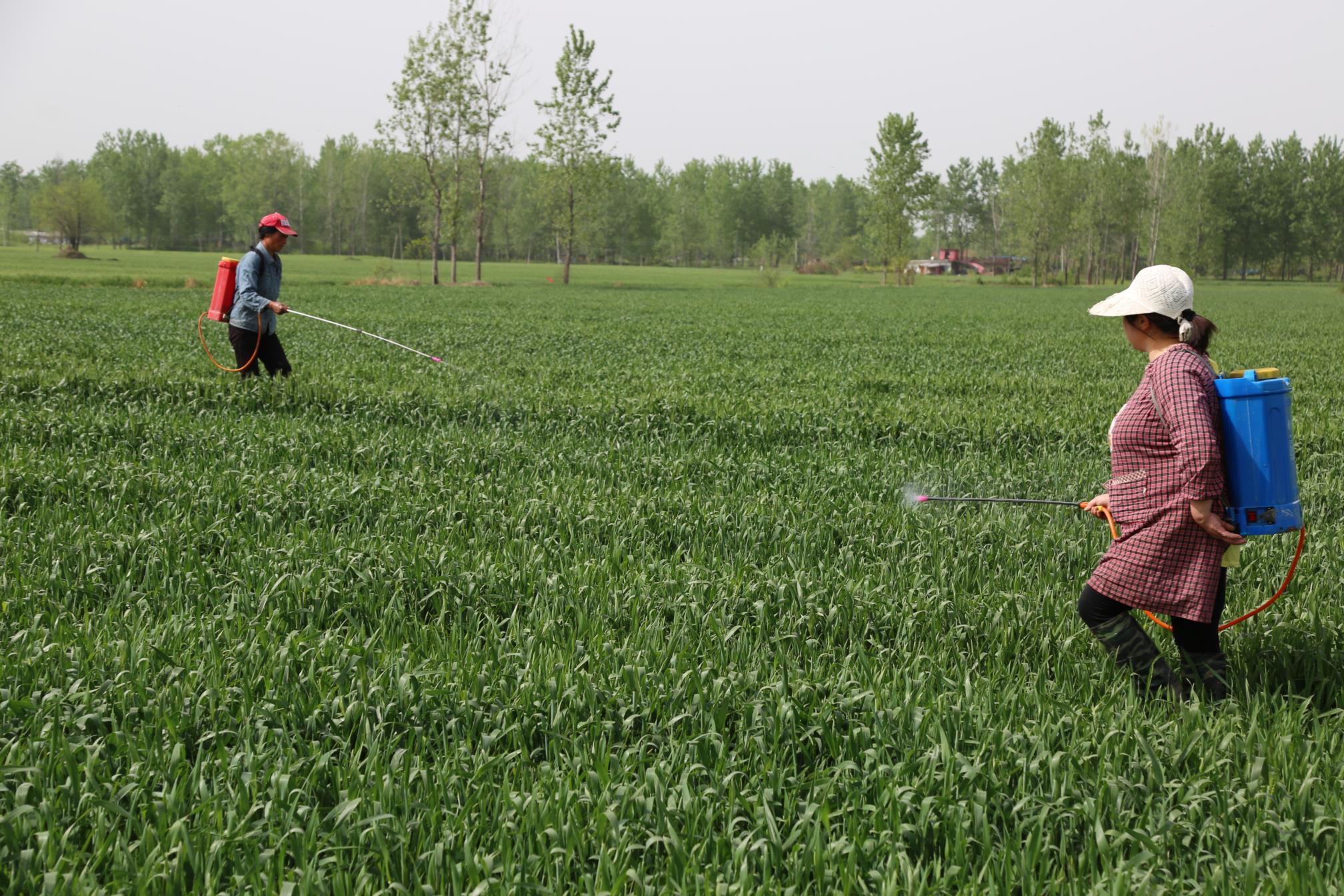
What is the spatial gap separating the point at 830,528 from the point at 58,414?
8560mm

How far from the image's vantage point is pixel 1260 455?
3.77 meters

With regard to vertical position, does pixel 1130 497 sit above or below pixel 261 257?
below

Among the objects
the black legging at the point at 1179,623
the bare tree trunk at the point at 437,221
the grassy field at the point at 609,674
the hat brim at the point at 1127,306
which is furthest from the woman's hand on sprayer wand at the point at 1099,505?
the bare tree trunk at the point at 437,221

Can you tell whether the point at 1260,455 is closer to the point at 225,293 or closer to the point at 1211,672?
the point at 1211,672

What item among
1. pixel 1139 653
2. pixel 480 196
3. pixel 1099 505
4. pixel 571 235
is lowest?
pixel 1139 653

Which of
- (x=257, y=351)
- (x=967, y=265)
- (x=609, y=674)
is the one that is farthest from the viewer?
(x=967, y=265)

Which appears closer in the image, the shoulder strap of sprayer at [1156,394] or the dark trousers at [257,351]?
the shoulder strap of sprayer at [1156,394]

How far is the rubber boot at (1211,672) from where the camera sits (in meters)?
4.17

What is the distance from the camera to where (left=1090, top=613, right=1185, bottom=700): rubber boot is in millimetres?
4203

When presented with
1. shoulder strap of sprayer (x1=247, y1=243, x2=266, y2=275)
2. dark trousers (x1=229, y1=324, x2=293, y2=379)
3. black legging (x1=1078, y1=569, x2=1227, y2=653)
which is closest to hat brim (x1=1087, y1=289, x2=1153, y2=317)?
black legging (x1=1078, y1=569, x2=1227, y2=653)

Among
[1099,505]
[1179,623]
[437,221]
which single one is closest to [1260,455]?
[1099,505]

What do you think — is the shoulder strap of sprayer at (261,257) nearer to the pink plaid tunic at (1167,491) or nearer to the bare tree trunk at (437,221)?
the pink plaid tunic at (1167,491)

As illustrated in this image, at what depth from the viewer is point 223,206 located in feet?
408

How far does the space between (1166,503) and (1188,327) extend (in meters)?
0.74
